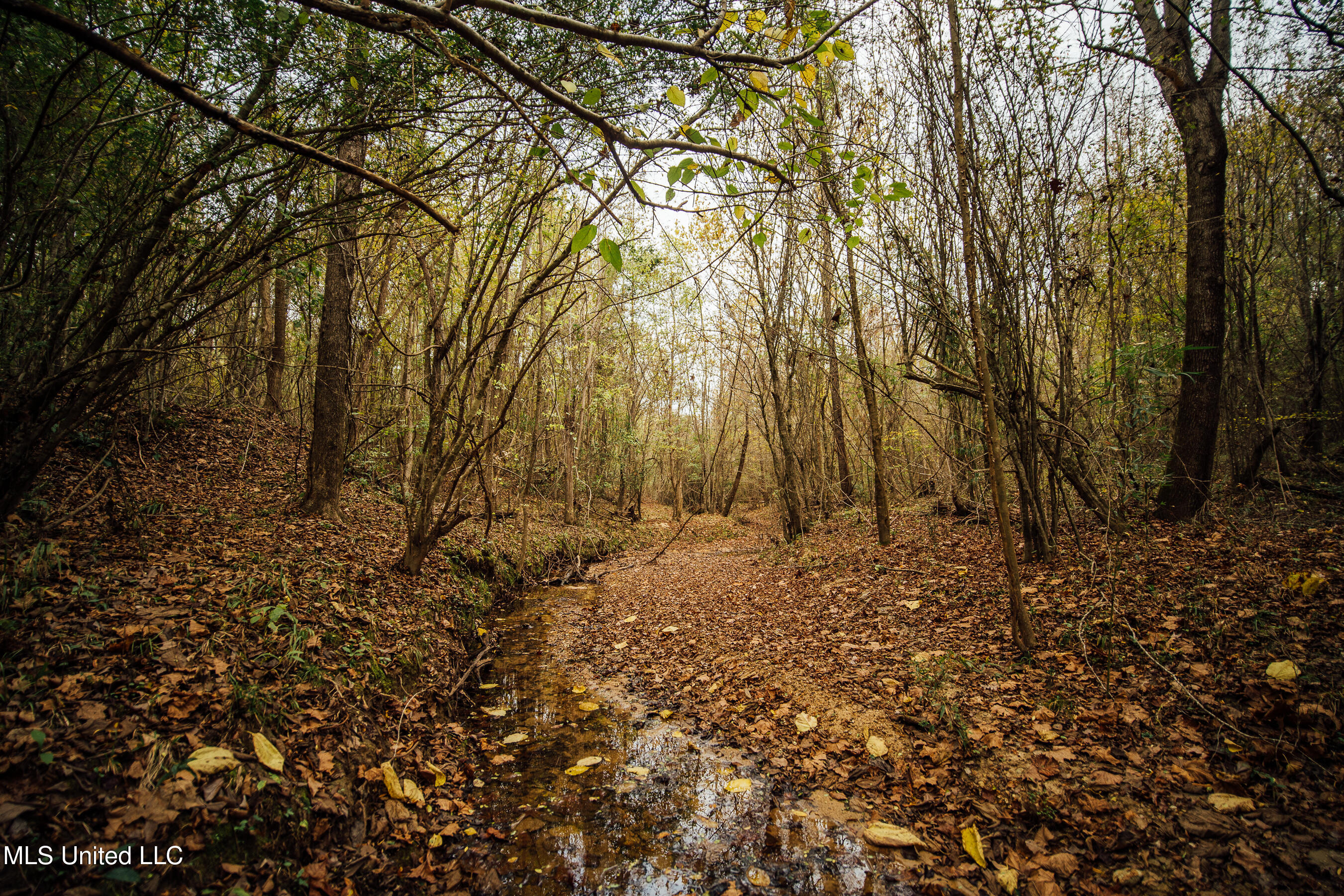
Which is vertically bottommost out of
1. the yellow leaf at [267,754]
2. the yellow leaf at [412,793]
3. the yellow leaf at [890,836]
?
the yellow leaf at [890,836]

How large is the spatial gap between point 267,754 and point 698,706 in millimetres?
2856

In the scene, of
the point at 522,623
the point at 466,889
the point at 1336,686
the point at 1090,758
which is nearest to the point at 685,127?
the point at 466,889

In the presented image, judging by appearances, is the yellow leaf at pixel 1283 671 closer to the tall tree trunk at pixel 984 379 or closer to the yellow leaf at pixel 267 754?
the tall tree trunk at pixel 984 379

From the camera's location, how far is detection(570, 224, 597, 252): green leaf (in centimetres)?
147

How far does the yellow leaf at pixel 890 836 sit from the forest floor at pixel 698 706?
0.14 ft

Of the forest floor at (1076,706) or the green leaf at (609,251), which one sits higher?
the green leaf at (609,251)

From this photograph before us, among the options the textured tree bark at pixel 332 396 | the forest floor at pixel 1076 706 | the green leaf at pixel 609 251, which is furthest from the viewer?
the textured tree bark at pixel 332 396

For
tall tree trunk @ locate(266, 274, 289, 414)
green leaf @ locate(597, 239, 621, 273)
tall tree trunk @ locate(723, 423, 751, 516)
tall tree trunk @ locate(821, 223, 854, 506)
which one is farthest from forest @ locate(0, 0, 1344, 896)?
tall tree trunk @ locate(723, 423, 751, 516)

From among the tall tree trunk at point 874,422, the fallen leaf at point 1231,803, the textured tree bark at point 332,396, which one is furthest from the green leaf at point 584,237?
the tall tree trunk at point 874,422

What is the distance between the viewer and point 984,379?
11.2ft

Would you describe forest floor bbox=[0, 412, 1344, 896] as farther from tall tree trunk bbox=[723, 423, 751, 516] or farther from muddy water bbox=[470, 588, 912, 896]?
tall tree trunk bbox=[723, 423, 751, 516]

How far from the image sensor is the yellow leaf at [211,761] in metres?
2.07

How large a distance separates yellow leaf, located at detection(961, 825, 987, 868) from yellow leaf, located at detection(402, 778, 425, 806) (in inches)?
112

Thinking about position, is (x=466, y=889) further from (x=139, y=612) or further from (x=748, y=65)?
(x=748, y=65)
